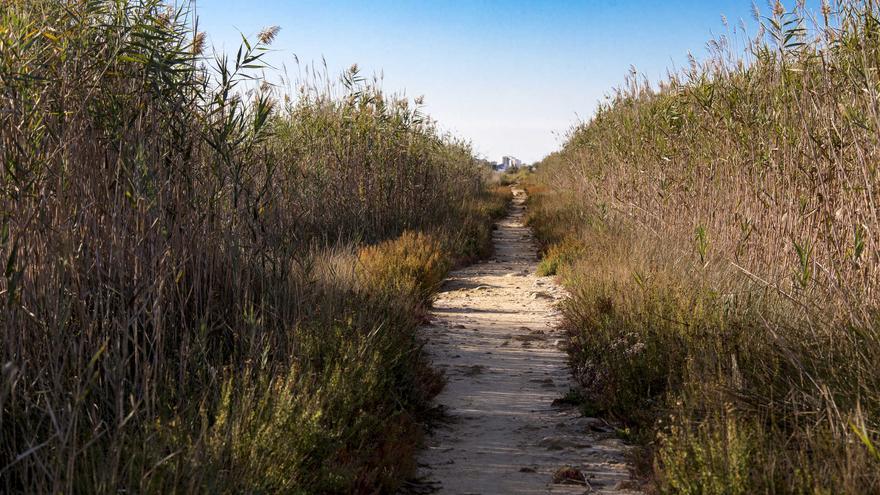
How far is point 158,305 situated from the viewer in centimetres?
350

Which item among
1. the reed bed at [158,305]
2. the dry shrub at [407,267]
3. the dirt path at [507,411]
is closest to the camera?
the reed bed at [158,305]

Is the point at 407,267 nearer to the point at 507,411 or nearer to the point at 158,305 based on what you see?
the point at 507,411

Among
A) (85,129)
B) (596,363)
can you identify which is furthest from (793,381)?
(85,129)

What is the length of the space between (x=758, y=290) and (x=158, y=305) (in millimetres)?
4091

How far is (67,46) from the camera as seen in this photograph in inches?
155

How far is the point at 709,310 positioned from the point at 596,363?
88 centimetres

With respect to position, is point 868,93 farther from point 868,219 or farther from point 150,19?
point 150,19

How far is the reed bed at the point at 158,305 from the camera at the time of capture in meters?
3.01

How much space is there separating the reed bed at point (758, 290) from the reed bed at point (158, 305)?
143 centimetres

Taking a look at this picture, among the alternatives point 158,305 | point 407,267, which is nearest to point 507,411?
point 158,305

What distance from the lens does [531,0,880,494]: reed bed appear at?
10.6 feet

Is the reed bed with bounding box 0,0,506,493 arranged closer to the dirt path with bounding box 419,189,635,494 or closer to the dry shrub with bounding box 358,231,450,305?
the dirt path with bounding box 419,189,635,494

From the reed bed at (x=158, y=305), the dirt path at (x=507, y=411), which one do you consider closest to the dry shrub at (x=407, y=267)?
the dirt path at (x=507, y=411)

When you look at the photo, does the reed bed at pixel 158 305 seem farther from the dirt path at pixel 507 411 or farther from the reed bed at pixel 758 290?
the reed bed at pixel 758 290
